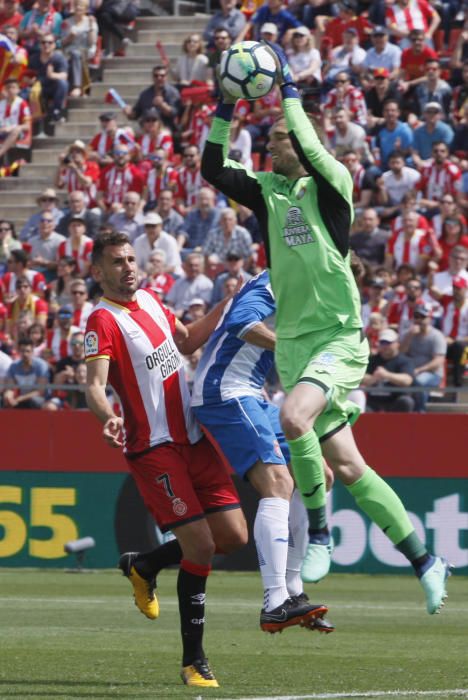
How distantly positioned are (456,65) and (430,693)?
13948 millimetres

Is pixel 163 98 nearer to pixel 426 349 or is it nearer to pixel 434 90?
pixel 434 90

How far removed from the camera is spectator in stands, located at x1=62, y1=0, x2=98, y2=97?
24047 millimetres

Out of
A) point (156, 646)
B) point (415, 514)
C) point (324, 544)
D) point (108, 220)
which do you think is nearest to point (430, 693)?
point (324, 544)

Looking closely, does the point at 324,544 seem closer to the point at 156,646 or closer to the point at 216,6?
the point at 156,646

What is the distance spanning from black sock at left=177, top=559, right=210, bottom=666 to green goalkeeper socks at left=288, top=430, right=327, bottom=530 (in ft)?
2.14

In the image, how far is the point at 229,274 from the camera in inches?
688

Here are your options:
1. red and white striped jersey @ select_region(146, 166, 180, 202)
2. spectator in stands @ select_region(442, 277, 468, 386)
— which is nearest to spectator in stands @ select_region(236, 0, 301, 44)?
red and white striped jersey @ select_region(146, 166, 180, 202)

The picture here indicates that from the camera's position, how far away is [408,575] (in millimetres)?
15320

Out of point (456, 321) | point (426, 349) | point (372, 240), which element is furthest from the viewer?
point (372, 240)

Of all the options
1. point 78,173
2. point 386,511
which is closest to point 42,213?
point 78,173

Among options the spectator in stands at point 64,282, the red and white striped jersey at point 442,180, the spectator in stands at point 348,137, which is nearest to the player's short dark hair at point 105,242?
the red and white striped jersey at point 442,180

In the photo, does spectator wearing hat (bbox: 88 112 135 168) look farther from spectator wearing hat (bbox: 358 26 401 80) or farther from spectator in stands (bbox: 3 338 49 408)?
spectator in stands (bbox: 3 338 49 408)

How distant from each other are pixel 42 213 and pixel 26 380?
4385mm

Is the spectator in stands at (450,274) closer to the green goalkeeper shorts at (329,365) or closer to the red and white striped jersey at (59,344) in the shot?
the red and white striped jersey at (59,344)
